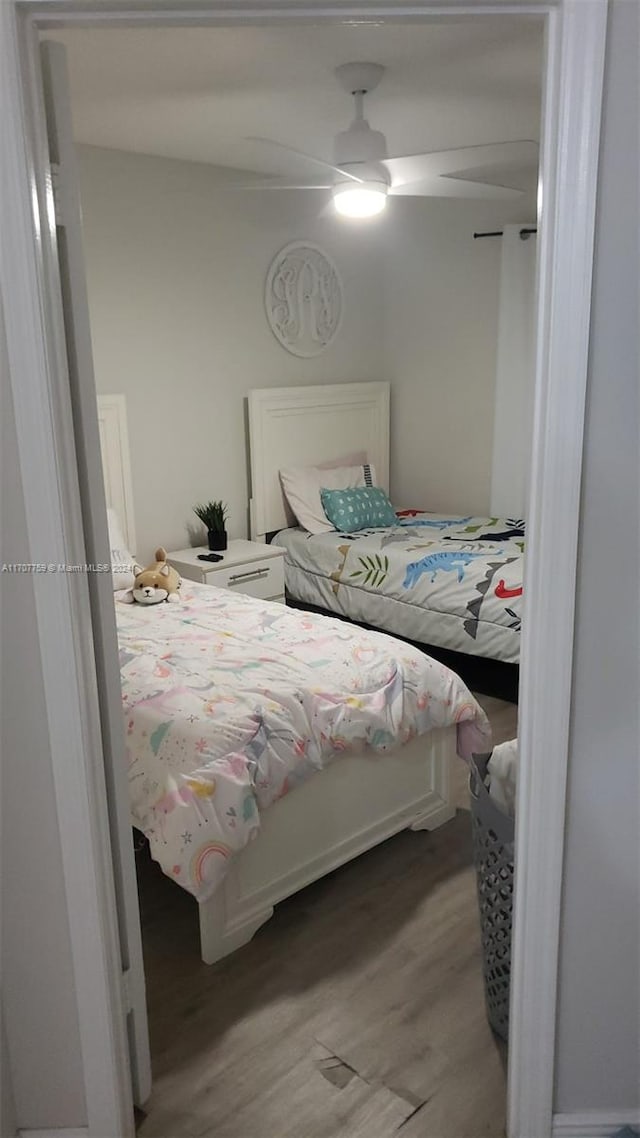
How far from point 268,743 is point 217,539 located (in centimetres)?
212

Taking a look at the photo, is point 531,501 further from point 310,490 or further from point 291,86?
point 310,490

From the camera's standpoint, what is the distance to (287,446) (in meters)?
4.79

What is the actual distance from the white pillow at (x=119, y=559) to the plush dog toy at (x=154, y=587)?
87mm

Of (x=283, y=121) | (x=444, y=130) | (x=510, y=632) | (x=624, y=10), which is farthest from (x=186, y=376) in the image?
(x=624, y=10)

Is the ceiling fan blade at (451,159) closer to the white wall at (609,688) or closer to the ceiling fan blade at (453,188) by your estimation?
the ceiling fan blade at (453,188)

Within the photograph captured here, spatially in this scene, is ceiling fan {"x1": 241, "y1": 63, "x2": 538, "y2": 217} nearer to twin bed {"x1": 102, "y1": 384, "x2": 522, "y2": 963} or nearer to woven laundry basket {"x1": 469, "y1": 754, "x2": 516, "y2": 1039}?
twin bed {"x1": 102, "y1": 384, "x2": 522, "y2": 963}

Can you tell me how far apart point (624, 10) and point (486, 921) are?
1836 millimetres

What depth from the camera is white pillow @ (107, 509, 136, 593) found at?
3570 millimetres

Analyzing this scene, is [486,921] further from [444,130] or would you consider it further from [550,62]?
[444,130]

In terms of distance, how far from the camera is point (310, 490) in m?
4.79

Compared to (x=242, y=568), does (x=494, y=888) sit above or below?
below

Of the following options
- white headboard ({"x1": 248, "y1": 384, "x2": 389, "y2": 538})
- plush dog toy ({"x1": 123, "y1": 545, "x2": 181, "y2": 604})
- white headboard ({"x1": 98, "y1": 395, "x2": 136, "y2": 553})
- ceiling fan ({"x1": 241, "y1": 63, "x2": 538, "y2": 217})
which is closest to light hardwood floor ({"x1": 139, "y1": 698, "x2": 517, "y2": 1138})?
plush dog toy ({"x1": 123, "y1": 545, "x2": 181, "y2": 604})

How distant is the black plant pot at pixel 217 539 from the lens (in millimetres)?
4301
